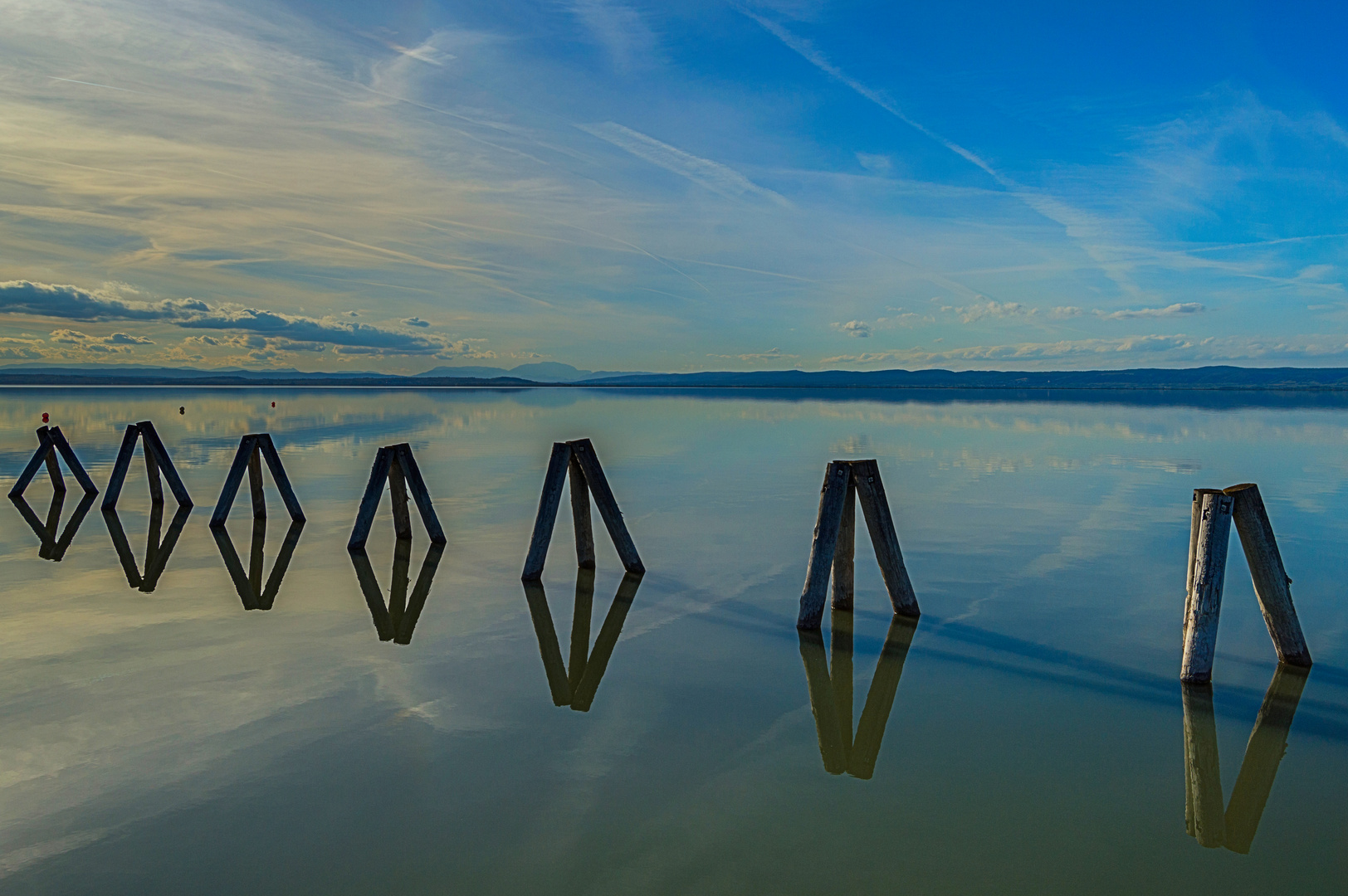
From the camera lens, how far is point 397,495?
48.8ft

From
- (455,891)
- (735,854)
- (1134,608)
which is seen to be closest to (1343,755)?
(1134,608)

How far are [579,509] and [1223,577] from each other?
27.9 feet

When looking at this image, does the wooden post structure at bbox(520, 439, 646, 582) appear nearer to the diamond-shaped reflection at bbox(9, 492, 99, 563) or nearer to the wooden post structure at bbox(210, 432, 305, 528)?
the wooden post structure at bbox(210, 432, 305, 528)

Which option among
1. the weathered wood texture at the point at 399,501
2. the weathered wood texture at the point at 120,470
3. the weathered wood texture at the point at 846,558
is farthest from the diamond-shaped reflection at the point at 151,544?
the weathered wood texture at the point at 846,558

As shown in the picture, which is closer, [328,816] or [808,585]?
[328,816]

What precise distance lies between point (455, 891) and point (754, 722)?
319cm

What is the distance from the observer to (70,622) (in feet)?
33.4

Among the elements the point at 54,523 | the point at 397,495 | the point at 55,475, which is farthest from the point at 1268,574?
the point at 55,475

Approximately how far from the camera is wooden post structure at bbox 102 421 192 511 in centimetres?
1794

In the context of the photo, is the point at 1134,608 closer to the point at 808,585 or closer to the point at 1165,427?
the point at 808,585

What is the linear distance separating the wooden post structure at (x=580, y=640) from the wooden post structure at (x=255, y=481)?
25.2 ft

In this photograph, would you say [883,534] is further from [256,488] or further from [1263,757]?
[256,488]

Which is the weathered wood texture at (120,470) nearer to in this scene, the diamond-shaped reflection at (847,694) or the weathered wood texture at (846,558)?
the weathered wood texture at (846,558)

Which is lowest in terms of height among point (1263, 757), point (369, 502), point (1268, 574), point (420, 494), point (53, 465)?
point (1263, 757)
